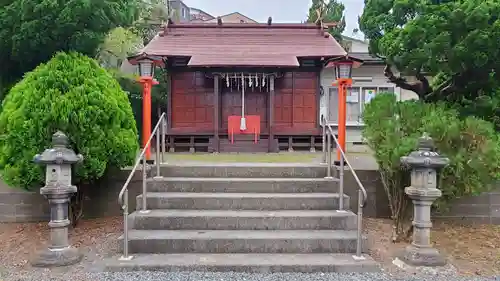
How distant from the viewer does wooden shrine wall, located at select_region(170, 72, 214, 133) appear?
33.0 feet

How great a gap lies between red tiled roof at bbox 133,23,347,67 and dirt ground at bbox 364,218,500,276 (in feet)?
Answer: 16.9

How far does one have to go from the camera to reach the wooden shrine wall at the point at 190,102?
33.0ft

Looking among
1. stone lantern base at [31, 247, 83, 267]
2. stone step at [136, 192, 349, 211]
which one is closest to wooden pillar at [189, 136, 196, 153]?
stone step at [136, 192, 349, 211]

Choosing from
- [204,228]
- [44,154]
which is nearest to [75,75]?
[44,154]

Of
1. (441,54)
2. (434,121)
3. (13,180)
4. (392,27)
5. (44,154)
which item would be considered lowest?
(13,180)

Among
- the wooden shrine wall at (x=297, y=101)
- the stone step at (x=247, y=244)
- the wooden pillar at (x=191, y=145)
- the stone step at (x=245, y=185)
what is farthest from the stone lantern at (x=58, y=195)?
the wooden shrine wall at (x=297, y=101)

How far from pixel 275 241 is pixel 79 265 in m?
2.14

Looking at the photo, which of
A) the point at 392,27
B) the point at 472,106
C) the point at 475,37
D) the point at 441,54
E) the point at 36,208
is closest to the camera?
the point at 36,208

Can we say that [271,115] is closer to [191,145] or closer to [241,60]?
[241,60]

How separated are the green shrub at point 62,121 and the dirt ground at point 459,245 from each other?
3456 mm

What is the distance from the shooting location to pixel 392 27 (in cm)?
735

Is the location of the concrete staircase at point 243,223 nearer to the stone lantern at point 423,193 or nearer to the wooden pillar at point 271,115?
the stone lantern at point 423,193

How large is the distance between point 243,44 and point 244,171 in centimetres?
582

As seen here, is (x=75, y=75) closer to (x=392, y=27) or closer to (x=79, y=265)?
Answer: (x=79, y=265)
